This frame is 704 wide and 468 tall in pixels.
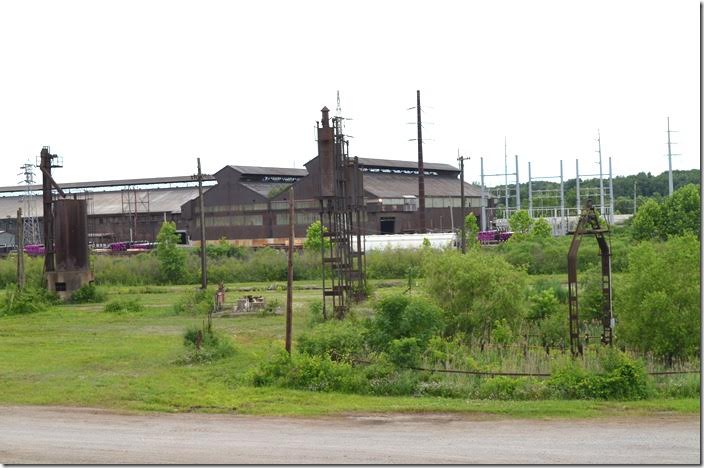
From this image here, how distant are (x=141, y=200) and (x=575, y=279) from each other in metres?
80.2

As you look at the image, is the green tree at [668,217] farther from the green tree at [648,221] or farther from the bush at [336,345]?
the bush at [336,345]

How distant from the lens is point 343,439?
14070mm

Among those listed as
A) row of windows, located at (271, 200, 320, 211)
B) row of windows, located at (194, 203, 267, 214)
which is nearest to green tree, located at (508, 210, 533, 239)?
row of windows, located at (271, 200, 320, 211)

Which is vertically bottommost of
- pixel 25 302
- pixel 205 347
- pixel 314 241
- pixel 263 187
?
pixel 205 347

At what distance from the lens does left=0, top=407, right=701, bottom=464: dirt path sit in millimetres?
12625

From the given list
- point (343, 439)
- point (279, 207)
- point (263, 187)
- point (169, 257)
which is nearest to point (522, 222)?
point (279, 207)

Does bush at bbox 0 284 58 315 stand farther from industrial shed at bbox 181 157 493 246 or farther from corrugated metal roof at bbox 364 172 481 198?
corrugated metal roof at bbox 364 172 481 198

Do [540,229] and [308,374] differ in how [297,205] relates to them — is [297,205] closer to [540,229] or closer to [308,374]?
[540,229]

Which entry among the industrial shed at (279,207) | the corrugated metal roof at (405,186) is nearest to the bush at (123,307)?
the industrial shed at (279,207)

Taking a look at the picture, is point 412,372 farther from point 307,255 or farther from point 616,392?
point 307,255

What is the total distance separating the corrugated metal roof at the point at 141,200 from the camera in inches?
3676

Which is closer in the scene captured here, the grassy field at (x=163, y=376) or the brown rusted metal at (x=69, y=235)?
the grassy field at (x=163, y=376)

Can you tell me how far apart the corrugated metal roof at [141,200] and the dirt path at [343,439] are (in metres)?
76.4

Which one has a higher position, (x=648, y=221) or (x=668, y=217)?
(x=668, y=217)
